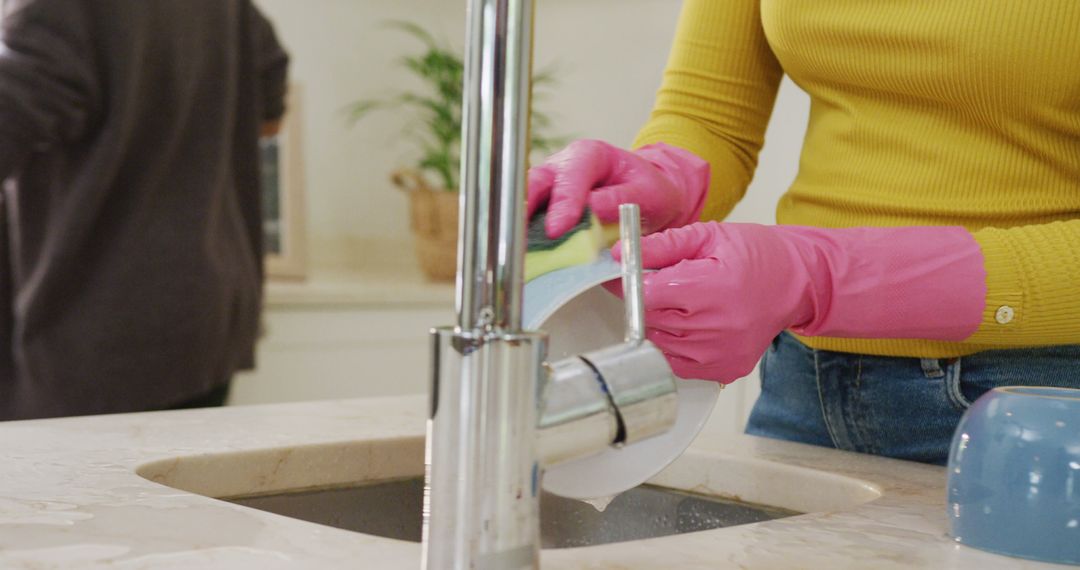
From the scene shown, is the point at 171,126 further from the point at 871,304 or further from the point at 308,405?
the point at 871,304

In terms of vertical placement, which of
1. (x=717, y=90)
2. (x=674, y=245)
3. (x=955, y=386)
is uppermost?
(x=717, y=90)

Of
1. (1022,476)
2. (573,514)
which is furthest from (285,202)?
(1022,476)

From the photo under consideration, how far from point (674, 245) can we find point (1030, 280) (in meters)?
0.25

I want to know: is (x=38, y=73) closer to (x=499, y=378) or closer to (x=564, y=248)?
(x=564, y=248)

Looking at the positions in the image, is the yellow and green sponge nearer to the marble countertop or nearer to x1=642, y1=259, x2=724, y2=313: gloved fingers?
x1=642, y1=259, x2=724, y2=313: gloved fingers

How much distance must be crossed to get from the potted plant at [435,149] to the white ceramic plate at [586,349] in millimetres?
1989

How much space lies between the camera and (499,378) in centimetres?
44

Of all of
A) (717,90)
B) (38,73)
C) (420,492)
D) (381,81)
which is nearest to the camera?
(420,492)

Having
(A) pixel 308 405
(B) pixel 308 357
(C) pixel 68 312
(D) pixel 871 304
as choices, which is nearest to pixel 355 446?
(A) pixel 308 405

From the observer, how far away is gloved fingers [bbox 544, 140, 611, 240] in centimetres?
67

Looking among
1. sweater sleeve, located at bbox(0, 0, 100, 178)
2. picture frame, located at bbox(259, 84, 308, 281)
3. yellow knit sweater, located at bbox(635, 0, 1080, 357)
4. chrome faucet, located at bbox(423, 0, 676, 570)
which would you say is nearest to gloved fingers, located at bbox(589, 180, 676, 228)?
yellow knit sweater, located at bbox(635, 0, 1080, 357)

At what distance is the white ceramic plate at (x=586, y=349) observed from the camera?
61 centimetres

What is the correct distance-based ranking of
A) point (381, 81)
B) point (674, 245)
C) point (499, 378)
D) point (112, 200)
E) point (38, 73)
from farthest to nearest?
point (381, 81), point (112, 200), point (38, 73), point (674, 245), point (499, 378)

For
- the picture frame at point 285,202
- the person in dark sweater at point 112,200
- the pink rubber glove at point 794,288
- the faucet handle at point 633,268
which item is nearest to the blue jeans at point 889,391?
the pink rubber glove at point 794,288
